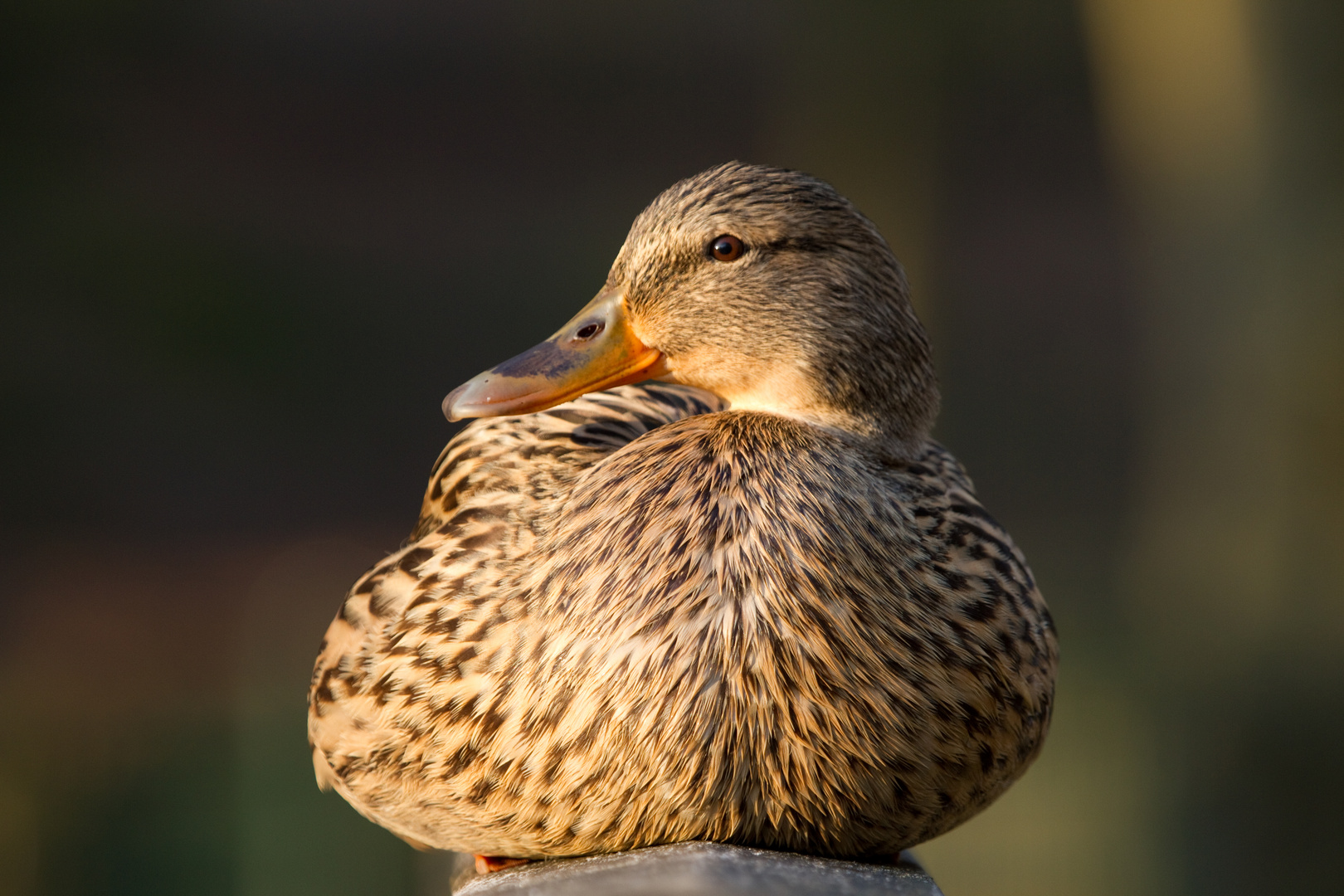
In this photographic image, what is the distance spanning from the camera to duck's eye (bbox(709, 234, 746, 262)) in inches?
83.4

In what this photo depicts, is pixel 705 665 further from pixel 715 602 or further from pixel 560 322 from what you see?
pixel 560 322

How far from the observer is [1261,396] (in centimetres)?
500

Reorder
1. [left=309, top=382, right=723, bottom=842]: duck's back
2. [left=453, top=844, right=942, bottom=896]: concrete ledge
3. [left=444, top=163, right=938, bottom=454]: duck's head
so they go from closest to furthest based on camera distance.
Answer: [left=453, top=844, right=942, bottom=896]: concrete ledge
[left=309, top=382, right=723, bottom=842]: duck's back
[left=444, top=163, right=938, bottom=454]: duck's head

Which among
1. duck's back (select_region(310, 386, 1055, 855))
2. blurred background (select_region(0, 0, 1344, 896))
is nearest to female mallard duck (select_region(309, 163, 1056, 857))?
duck's back (select_region(310, 386, 1055, 855))

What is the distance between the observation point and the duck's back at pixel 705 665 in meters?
1.64

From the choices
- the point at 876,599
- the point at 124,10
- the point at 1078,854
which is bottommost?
the point at 1078,854

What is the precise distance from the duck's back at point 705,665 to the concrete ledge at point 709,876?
40 mm

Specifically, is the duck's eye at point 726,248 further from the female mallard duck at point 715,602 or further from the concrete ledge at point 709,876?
the concrete ledge at point 709,876

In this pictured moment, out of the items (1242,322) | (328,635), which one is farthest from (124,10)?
(328,635)

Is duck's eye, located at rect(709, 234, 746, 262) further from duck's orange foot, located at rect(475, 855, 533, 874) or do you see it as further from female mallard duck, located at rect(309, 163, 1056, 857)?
duck's orange foot, located at rect(475, 855, 533, 874)

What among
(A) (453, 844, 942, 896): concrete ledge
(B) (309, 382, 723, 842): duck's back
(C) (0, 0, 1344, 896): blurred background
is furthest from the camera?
(C) (0, 0, 1344, 896): blurred background

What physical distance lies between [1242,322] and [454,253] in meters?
11.4

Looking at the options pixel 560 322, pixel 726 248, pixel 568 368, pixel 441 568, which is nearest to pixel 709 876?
pixel 441 568

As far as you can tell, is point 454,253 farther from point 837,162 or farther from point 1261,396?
point 1261,396
